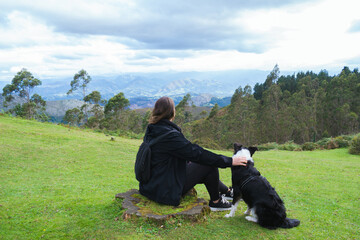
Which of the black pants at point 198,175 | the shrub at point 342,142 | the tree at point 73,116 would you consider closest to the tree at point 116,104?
the tree at point 73,116

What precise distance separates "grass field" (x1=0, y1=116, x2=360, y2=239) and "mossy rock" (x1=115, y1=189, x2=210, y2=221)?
105 millimetres

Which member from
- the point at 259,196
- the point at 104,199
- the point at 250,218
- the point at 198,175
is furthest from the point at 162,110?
the point at 104,199

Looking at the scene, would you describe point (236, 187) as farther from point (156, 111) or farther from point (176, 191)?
point (156, 111)

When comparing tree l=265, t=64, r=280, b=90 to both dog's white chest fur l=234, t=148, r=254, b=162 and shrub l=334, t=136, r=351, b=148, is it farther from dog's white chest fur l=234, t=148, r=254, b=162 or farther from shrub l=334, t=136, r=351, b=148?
→ dog's white chest fur l=234, t=148, r=254, b=162

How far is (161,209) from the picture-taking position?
3.95 metres

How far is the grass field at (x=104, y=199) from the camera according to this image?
12.1 ft

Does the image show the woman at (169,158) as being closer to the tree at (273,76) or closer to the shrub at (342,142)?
the shrub at (342,142)

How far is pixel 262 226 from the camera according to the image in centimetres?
412

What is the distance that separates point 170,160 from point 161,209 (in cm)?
83

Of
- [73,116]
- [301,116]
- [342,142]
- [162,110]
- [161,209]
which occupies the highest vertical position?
[162,110]

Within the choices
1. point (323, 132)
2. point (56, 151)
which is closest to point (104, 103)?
point (56, 151)

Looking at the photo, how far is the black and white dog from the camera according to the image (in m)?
3.96

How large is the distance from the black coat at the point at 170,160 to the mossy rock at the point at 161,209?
0.13 m

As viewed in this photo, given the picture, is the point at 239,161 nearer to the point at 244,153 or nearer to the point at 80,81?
the point at 244,153
